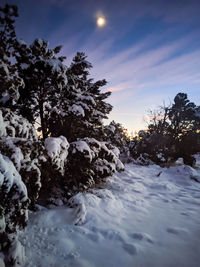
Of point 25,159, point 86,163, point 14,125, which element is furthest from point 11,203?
point 86,163

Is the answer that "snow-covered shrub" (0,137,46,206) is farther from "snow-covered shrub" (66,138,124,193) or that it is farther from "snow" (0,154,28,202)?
"snow-covered shrub" (66,138,124,193)

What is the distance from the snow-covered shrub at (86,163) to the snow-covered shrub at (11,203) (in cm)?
178

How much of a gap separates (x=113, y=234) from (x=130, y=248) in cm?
42

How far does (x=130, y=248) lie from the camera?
2.38 meters

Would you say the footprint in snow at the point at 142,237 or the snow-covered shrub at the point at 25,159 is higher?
the snow-covered shrub at the point at 25,159

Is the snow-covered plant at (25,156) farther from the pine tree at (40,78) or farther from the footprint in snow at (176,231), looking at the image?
the footprint in snow at (176,231)

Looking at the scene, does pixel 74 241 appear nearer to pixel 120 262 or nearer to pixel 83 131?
pixel 120 262

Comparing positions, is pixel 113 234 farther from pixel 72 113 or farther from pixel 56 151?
pixel 72 113

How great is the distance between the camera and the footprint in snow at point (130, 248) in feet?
7.54

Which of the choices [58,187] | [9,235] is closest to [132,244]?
A: [9,235]

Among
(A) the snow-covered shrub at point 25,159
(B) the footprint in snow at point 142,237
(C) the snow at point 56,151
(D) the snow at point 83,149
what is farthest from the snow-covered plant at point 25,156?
(B) the footprint in snow at point 142,237

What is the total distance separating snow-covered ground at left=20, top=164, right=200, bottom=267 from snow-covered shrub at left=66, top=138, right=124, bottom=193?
53cm

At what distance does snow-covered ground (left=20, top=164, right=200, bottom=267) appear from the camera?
2.16 meters

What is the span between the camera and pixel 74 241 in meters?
2.51
